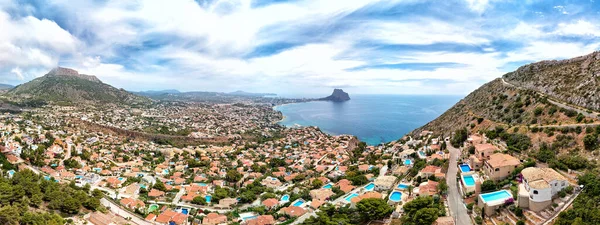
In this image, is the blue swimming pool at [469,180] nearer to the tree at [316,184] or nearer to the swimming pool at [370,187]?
the swimming pool at [370,187]

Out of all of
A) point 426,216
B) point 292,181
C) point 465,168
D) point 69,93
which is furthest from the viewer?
point 69,93

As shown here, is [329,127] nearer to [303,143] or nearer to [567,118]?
[303,143]

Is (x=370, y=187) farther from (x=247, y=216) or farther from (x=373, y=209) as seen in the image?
(x=247, y=216)

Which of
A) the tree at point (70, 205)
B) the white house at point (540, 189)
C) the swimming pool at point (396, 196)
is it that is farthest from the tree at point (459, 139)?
the tree at point (70, 205)

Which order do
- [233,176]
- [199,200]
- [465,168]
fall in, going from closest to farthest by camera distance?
[465,168], [199,200], [233,176]

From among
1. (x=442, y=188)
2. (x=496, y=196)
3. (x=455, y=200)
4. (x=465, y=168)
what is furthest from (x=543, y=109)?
(x=496, y=196)
